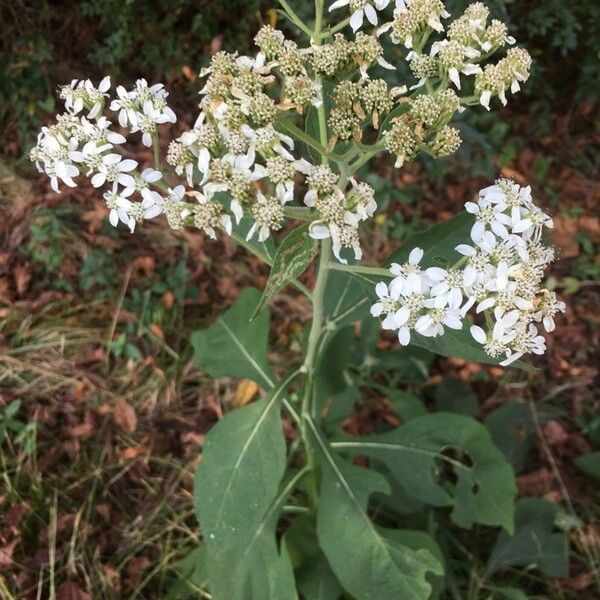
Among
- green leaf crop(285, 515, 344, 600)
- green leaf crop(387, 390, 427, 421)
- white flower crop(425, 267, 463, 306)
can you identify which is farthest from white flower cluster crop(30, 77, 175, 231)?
green leaf crop(387, 390, 427, 421)

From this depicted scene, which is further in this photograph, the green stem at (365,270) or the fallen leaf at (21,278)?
the fallen leaf at (21,278)

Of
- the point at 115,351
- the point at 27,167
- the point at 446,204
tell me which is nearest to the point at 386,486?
the point at 115,351

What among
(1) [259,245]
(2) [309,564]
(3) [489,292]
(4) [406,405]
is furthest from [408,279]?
(4) [406,405]

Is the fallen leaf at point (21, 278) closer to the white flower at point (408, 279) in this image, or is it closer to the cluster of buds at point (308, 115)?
the cluster of buds at point (308, 115)

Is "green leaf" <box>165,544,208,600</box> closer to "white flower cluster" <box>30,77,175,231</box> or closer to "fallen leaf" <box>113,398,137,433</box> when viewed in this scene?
"fallen leaf" <box>113,398,137,433</box>

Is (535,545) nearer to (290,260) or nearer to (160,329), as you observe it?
(160,329)

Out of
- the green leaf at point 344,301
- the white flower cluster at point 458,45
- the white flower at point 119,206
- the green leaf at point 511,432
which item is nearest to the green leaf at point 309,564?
the green leaf at point 344,301
